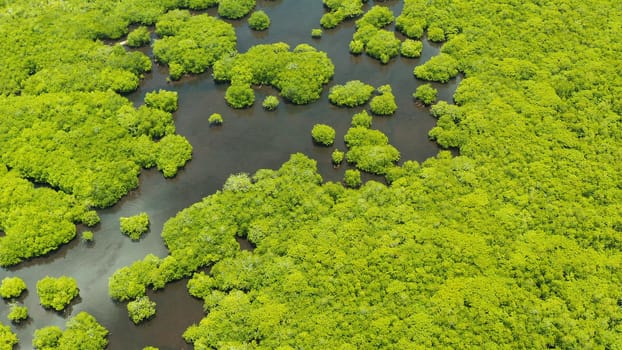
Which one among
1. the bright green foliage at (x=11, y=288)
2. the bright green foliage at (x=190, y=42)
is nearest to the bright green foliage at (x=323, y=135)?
the bright green foliage at (x=190, y=42)

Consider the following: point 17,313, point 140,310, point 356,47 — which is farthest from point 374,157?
point 17,313

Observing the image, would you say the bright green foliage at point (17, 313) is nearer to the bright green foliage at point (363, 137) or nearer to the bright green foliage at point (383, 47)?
the bright green foliage at point (363, 137)

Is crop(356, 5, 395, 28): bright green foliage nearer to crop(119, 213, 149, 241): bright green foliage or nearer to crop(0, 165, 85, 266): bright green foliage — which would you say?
crop(119, 213, 149, 241): bright green foliage

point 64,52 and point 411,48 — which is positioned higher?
point 411,48

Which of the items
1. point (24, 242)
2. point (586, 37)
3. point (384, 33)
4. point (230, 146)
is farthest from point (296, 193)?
point (586, 37)

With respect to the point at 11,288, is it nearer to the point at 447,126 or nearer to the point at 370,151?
the point at 370,151

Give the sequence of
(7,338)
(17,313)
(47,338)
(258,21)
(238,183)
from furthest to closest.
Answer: (258,21)
(238,183)
(17,313)
(7,338)
(47,338)

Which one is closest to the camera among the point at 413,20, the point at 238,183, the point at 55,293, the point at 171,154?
the point at 55,293
